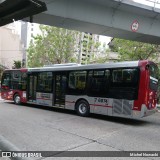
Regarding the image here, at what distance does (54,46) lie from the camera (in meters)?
26.3

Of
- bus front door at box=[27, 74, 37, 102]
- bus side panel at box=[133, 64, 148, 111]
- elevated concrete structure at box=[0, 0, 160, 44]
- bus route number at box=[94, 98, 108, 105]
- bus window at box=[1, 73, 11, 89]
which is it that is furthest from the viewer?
bus window at box=[1, 73, 11, 89]

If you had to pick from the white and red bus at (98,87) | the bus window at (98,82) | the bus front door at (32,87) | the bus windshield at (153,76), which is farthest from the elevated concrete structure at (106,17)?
the bus front door at (32,87)

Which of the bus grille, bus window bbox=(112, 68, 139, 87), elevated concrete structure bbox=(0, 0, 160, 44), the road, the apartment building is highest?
the apartment building

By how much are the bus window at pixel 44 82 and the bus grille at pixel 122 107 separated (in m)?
4.80

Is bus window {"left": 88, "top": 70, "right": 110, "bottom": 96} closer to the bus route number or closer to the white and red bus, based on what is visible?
the white and red bus

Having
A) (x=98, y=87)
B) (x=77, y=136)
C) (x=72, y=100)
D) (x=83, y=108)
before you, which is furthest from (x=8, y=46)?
(x=77, y=136)

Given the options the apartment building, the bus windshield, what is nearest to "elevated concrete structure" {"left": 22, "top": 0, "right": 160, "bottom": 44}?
the bus windshield

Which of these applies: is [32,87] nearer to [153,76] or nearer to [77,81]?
[77,81]

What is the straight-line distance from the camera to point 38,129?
842 cm

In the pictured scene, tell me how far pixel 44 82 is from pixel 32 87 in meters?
1.45

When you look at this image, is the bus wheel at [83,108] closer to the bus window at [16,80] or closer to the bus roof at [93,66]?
the bus roof at [93,66]

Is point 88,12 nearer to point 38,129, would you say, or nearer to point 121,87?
point 121,87

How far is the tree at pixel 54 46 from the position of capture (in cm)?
2625

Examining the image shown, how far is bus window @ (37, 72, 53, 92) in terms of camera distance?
13953 millimetres
